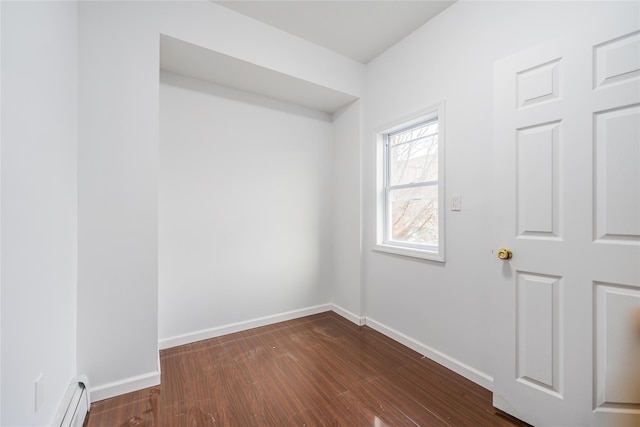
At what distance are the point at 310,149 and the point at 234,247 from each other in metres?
1.44

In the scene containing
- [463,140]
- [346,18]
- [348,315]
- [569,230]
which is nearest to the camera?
[569,230]

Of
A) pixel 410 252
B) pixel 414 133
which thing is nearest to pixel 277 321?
pixel 410 252

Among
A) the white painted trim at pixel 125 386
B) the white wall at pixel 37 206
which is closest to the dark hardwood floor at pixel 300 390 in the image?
the white painted trim at pixel 125 386

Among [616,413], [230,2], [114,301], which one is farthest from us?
[230,2]

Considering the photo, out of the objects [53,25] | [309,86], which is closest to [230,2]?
[309,86]

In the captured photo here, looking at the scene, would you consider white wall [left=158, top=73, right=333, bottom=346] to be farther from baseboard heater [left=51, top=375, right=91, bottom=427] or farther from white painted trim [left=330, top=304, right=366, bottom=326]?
baseboard heater [left=51, top=375, right=91, bottom=427]

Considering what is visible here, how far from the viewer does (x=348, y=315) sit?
303 cm

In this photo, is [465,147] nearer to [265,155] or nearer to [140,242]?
[265,155]

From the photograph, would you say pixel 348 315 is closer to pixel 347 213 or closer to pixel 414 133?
pixel 347 213

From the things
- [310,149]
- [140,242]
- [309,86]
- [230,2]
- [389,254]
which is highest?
[230,2]

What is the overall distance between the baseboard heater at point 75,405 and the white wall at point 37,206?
0.18 ft

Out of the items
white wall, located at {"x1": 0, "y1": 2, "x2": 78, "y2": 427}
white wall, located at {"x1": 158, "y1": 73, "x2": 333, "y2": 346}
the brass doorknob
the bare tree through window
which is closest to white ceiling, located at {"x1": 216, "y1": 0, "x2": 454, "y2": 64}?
white wall, located at {"x1": 158, "y1": 73, "x2": 333, "y2": 346}

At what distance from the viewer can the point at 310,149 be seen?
10.5 feet

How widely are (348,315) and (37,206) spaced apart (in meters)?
2.72
